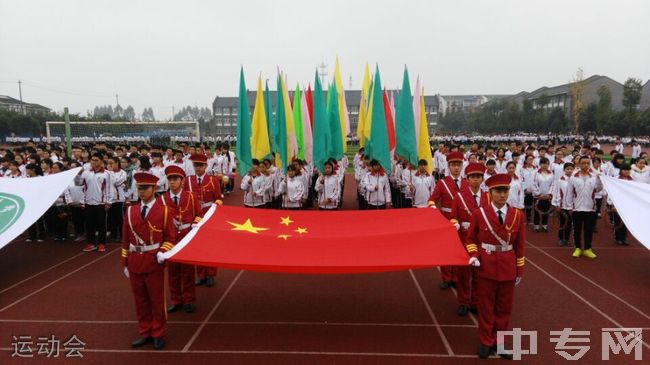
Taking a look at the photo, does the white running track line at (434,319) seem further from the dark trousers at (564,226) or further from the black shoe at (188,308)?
the dark trousers at (564,226)

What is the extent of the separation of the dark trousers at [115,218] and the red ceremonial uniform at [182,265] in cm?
391

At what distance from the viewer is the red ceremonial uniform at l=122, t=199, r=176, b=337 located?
184 inches

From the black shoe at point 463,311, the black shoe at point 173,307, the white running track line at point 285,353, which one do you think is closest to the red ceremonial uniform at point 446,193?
the black shoe at point 463,311

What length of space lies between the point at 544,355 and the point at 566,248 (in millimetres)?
4715

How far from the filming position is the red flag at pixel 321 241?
450cm

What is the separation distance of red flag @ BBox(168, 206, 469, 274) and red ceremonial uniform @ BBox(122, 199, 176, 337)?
0.25 metres

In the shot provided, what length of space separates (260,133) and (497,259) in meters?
5.49

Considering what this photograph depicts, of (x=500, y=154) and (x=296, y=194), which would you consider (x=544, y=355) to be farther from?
(x=500, y=154)

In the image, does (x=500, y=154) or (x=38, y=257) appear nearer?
(x=38, y=257)

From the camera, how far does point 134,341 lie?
4891 millimetres

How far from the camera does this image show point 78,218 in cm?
971

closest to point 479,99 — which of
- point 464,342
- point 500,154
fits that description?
point 500,154

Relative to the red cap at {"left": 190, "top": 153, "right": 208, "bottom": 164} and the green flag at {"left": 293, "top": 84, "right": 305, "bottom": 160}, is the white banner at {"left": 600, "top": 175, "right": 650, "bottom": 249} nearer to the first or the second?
the green flag at {"left": 293, "top": 84, "right": 305, "bottom": 160}

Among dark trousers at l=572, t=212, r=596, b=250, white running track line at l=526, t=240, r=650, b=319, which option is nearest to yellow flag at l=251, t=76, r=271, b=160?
white running track line at l=526, t=240, r=650, b=319
